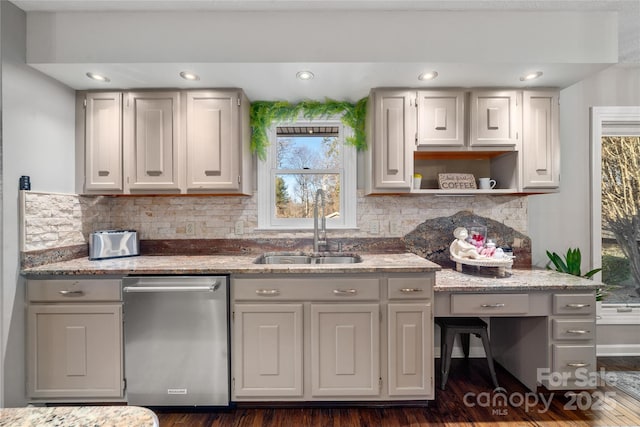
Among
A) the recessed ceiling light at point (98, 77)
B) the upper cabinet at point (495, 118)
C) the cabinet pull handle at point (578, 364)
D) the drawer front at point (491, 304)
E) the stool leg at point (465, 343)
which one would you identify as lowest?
the stool leg at point (465, 343)

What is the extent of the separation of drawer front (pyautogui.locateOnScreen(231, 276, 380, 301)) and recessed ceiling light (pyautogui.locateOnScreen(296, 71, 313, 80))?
1396 millimetres

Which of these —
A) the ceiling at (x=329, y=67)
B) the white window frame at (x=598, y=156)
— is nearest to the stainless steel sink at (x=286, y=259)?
the ceiling at (x=329, y=67)

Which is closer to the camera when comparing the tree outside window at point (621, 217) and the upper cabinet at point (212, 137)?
the upper cabinet at point (212, 137)

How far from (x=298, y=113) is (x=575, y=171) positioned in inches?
98.4

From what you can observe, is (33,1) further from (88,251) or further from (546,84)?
(546,84)

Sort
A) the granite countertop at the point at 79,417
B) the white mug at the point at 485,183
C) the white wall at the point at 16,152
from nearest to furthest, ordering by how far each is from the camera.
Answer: the granite countertop at the point at 79,417
the white wall at the point at 16,152
the white mug at the point at 485,183

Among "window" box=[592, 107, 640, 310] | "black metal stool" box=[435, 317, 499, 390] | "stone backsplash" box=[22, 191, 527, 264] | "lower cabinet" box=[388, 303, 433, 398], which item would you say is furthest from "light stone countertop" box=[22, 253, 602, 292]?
"window" box=[592, 107, 640, 310]

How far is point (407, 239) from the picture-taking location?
2.85 meters

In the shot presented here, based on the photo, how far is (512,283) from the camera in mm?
2170

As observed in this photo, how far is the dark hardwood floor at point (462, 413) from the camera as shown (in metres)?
2.05

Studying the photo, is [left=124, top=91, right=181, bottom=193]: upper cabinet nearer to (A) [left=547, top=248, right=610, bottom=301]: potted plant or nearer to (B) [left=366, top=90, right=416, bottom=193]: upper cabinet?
(B) [left=366, top=90, right=416, bottom=193]: upper cabinet

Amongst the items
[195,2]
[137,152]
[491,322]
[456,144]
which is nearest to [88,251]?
[137,152]

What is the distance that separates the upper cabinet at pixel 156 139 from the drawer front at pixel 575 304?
2467 millimetres

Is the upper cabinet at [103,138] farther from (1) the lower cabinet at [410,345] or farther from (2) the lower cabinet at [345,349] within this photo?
(1) the lower cabinet at [410,345]
